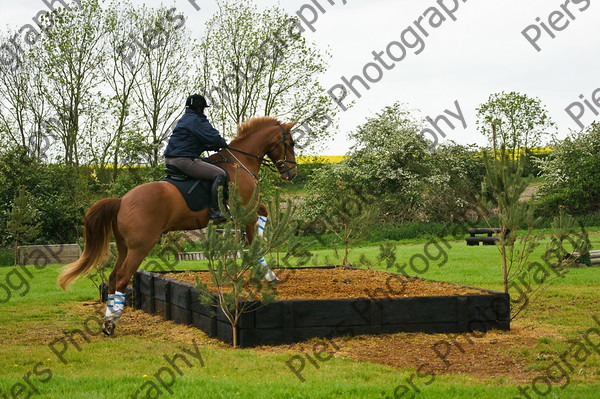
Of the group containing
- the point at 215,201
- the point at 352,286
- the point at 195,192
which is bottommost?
the point at 352,286

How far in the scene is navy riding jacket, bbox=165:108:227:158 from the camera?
26.2 feet

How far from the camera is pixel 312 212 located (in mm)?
32406

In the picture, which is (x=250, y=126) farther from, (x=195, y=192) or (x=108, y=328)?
(x=108, y=328)

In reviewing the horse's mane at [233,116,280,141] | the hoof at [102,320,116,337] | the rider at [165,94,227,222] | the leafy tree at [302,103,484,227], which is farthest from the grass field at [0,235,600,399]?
the leafy tree at [302,103,484,227]

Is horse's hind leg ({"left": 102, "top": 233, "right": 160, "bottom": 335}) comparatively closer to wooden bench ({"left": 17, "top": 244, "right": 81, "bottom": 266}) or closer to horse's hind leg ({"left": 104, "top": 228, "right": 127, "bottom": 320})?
horse's hind leg ({"left": 104, "top": 228, "right": 127, "bottom": 320})

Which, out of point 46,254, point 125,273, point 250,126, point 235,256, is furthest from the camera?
point 46,254

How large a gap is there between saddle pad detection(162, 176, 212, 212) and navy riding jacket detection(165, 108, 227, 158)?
1.22 ft

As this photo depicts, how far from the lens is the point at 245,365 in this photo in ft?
18.5

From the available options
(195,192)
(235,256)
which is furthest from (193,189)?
(235,256)

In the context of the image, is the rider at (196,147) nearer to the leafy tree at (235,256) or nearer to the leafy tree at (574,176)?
the leafy tree at (235,256)

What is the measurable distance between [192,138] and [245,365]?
3497 mm

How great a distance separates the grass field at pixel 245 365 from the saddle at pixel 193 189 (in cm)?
161

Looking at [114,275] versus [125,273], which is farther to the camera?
[114,275]

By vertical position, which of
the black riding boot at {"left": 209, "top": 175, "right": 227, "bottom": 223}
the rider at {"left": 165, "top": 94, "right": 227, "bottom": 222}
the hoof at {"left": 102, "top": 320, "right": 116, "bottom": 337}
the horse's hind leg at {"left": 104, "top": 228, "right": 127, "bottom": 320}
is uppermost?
the rider at {"left": 165, "top": 94, "right": 227, "bottom": 222}
